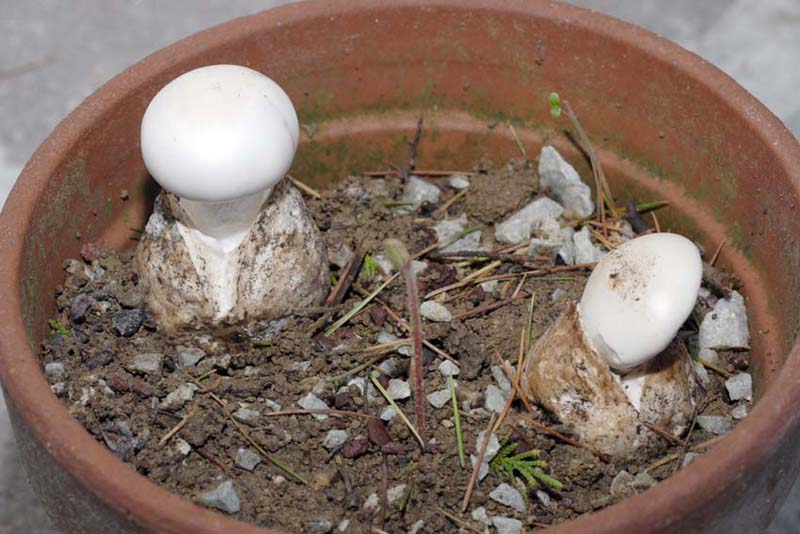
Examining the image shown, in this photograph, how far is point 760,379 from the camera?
1674mm

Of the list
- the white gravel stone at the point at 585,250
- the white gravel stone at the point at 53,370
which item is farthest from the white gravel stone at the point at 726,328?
the white gravel stone at the point at 53,370

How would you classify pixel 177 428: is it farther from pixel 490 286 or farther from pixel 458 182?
pixel 458 182

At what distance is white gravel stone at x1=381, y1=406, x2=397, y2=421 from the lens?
5.41 ft

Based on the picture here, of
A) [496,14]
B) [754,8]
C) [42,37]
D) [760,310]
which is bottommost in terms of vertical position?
[42,37]

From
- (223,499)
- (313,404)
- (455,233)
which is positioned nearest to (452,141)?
(455,233)

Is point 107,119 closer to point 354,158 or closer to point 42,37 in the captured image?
point 354,158

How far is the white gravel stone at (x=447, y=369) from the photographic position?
1709 millimetres

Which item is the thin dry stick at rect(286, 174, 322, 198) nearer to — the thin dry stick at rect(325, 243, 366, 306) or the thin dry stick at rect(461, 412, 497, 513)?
the thin dry stick at rect(325, 243, 366, 306)

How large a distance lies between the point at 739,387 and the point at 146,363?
86 centimetres

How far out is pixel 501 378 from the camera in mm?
1710

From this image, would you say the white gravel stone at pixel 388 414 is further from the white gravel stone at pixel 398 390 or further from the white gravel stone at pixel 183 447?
the white gravel stone at pixel 183 447

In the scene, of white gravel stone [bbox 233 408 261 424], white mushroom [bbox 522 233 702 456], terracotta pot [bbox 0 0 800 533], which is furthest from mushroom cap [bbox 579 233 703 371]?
white gravel stone [bbox 233 408 261 424]

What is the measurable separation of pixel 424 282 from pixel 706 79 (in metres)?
0.54

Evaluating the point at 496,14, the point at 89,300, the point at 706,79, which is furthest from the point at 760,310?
the point at 89,300
